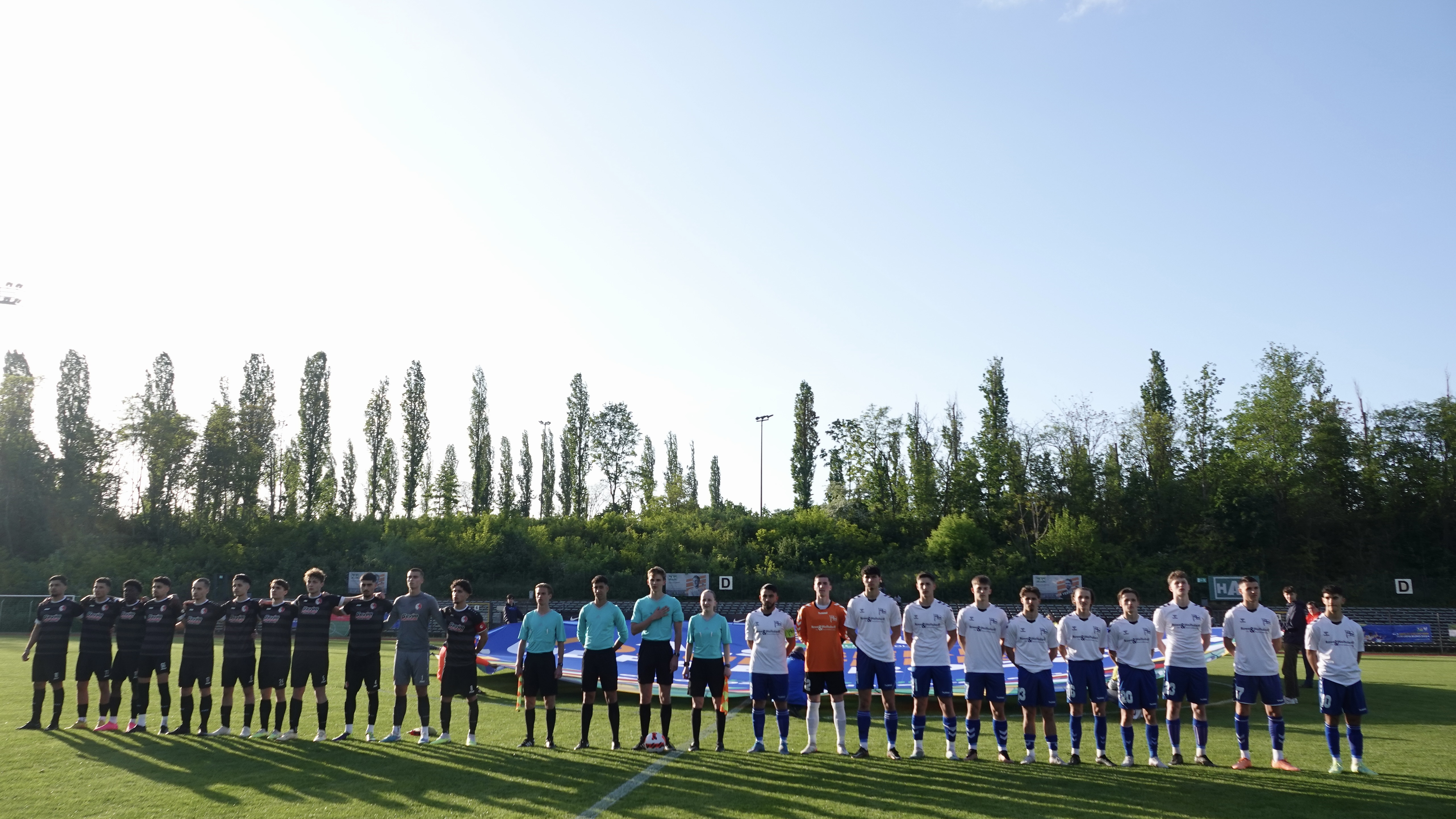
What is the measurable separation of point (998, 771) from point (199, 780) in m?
7.61

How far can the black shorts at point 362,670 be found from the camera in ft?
32.8

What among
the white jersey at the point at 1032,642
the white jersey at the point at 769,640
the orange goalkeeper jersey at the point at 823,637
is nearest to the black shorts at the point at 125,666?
the white jersey at the point at 769,640

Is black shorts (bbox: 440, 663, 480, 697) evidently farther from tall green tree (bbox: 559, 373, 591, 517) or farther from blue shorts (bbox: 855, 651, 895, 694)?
tall green tree (bbox: 559, 373, 591, 517)

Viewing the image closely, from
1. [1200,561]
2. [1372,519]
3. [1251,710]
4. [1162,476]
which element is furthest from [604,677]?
[1372,519]

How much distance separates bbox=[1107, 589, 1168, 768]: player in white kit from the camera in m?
8.99

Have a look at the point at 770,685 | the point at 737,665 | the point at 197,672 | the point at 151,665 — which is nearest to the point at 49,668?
the point at 151,665

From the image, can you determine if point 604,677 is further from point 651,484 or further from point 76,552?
point 651,484

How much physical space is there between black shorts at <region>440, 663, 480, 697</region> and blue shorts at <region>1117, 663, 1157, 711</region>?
20.8 ft

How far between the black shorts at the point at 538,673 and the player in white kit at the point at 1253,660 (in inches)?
287

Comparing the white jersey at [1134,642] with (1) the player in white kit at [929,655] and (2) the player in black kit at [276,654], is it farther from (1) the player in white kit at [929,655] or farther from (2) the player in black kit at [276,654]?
(2) the player in black kit at [276,654]

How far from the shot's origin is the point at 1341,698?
854 cm

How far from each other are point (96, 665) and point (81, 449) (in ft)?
182

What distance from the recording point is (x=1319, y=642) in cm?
883

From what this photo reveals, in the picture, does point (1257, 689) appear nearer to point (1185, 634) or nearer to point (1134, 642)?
point (1185, 634)
